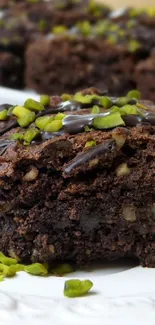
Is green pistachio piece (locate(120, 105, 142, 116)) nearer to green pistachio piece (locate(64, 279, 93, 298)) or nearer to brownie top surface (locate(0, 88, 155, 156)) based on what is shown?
brownie top surface (locate(0, 88, 155, 156))

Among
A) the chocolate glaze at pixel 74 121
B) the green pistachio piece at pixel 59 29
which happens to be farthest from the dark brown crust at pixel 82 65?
the chocolate glaze at pixel 74 121

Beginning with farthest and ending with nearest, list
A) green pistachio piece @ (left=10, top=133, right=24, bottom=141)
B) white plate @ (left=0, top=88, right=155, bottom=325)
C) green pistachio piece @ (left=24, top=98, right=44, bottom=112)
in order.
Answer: green pistachio piece @ (left=24, top=98, right=44, bottom=112)
green pistachio piece @ (left=10, top=133, right=24, bottom=141)
white plate @ (left=0, top=88, right=155, bottom=325)

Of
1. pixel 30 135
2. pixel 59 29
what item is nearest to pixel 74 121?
pixel 30 135

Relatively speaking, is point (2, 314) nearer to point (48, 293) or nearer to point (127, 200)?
point (48, 293)

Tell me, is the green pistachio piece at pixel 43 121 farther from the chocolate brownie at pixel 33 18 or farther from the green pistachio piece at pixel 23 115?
the chocolate brownie at pixel 33 18

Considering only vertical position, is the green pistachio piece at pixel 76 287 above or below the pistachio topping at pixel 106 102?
below

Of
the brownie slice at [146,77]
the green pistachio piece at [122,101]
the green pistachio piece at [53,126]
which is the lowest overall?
the brownie slice at [146,77]

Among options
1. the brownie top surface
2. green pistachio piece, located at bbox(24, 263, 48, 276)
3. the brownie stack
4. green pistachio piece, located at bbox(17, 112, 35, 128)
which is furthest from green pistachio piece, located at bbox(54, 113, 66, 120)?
the brownie stack

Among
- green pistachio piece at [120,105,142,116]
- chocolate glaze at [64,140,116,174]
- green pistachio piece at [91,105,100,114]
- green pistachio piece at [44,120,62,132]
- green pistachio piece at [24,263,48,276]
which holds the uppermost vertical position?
green pistachio piece at [44,120,62,132]
